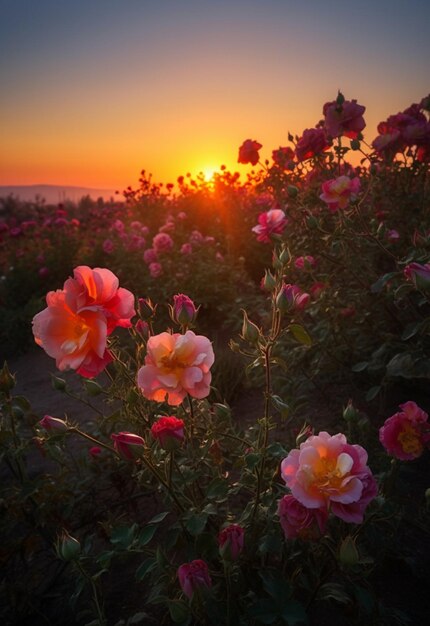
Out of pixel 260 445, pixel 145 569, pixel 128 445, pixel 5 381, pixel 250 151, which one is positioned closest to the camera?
pixel 128 445

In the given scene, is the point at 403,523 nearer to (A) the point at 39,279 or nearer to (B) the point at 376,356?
(B) the point at 376,356

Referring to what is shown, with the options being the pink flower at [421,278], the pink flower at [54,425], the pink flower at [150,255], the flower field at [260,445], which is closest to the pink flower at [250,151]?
the flower field at [260,445]

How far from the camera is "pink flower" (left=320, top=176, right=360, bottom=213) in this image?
1851mm

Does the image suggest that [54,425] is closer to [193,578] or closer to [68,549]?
[68,549]

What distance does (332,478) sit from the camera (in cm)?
81

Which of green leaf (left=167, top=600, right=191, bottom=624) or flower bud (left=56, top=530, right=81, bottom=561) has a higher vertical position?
flower bud (left=56, top=530, right=81, bottom=561)

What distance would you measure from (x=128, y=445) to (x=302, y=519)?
376mm

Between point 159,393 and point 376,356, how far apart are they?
1209 mm

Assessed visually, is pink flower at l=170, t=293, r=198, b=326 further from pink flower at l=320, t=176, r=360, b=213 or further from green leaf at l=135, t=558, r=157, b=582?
pink flower at l=320, t=176, r=360, b=213

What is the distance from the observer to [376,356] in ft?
6.06

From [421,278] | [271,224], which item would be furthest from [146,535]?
[271,224]

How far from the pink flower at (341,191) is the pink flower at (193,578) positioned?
1.52 meters

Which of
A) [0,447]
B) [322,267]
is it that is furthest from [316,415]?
[0,447]

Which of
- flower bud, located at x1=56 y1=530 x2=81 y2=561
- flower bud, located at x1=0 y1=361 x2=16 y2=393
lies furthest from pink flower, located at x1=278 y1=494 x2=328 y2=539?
flower bud, located at x1=0 y1=361 x2=16 y2=393
